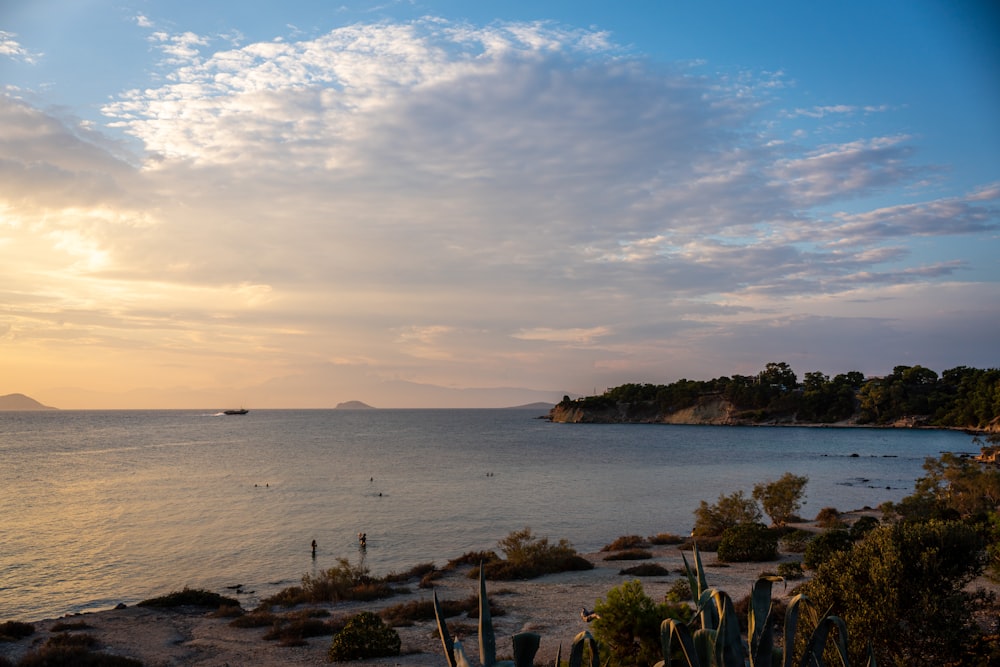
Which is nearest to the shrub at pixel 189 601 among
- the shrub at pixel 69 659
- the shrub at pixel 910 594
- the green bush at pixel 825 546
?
the shrub at pixel 69 659

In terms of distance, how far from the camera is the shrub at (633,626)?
1236 cm

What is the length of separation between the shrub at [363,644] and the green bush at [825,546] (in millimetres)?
14487

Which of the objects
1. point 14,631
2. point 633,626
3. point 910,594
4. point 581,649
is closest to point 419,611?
point 633,626

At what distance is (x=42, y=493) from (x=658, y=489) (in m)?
55.0

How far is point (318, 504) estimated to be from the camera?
49.8m

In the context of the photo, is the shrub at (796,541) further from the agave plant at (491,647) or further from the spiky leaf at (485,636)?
the spiky leaf at (485,636)

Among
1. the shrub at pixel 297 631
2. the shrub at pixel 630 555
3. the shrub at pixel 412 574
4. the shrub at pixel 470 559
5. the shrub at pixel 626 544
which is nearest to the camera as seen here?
the shrub at pixel 297 631

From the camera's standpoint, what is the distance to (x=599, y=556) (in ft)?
100

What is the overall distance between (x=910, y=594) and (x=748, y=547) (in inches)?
714

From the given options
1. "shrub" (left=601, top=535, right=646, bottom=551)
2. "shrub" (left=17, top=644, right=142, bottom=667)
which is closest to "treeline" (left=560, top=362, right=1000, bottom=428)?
"shrub" (left=601, top=535, right=646, bottom=551)

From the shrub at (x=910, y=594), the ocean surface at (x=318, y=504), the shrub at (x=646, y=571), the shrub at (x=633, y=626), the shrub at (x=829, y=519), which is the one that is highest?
the shrub at (x=910, y=594)

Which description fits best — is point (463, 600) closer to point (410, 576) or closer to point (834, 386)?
point (410, 576)

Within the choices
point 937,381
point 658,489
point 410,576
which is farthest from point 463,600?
point 937,381

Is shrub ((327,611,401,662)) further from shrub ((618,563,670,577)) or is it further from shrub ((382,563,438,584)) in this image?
shrub ((618,563,670,577))
